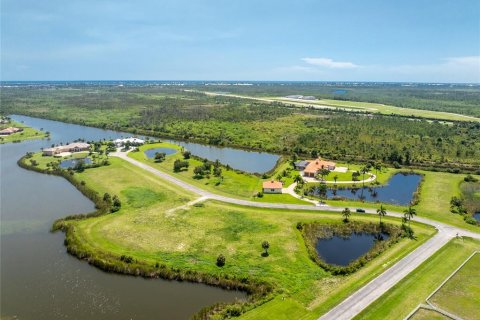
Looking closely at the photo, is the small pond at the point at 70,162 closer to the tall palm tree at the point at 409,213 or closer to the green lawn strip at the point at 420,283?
the tall palm tree at the point at 409,213

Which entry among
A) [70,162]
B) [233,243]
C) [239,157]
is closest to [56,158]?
[70,162]

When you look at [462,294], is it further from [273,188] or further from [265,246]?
[273,188]

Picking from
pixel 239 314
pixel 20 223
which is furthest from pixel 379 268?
pixel 20 223

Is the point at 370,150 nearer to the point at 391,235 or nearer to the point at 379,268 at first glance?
the point at 391,235

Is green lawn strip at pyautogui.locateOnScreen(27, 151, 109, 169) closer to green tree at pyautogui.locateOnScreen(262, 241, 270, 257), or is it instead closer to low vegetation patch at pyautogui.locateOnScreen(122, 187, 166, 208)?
low vegetation patch at pyautogui.locateOnScreen(122, 187, 166, 208)

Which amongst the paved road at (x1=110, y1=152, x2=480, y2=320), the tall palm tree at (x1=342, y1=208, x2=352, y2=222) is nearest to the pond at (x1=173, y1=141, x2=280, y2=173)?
the paved road at (x1=110, y1=152, x2=480, y2=320)

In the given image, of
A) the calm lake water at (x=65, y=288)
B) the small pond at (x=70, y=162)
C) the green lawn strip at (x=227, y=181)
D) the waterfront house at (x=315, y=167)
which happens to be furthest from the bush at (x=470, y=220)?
the small pond at (x=70, y=162)

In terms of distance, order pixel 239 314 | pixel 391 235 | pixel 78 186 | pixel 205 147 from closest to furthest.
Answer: pixel 239 314 < pixel 391 235 < pixel 78 186 < pixel 205 147
